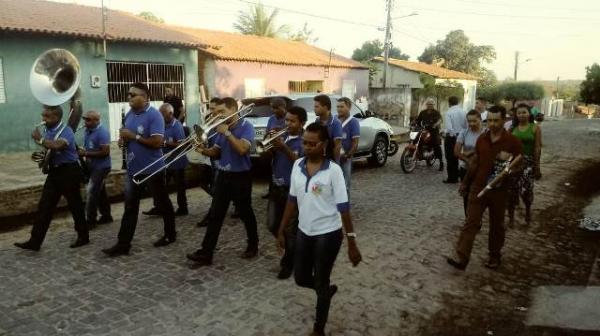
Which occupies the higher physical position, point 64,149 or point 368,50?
point 368,50

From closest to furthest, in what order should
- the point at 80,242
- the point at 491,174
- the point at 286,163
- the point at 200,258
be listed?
the point at 286,163
the point at 200,258
the point at 491,174
the point at 80,242

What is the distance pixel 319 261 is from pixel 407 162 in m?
8.10

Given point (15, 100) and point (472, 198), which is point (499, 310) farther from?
point (15, 100)

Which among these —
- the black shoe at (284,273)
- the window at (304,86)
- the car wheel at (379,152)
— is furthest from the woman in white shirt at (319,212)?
the window at (304,86)

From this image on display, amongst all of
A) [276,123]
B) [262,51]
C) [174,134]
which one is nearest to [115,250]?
[174,134]

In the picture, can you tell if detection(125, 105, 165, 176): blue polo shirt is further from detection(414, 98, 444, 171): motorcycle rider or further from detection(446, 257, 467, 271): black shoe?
detection(414, 98, 444, 171): motorcycle rider

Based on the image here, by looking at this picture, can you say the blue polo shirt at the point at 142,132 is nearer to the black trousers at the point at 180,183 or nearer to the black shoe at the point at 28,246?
the black shoe at the point at 28,246

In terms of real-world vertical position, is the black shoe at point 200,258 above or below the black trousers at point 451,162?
below

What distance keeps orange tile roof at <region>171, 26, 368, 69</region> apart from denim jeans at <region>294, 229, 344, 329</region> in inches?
549

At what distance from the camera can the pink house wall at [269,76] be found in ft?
58.6

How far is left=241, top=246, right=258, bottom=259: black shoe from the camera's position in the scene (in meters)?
5.37

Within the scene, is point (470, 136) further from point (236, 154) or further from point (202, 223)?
point (202, 223)

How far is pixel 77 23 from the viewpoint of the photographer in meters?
13.6

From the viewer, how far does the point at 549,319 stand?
4180 millimetres
